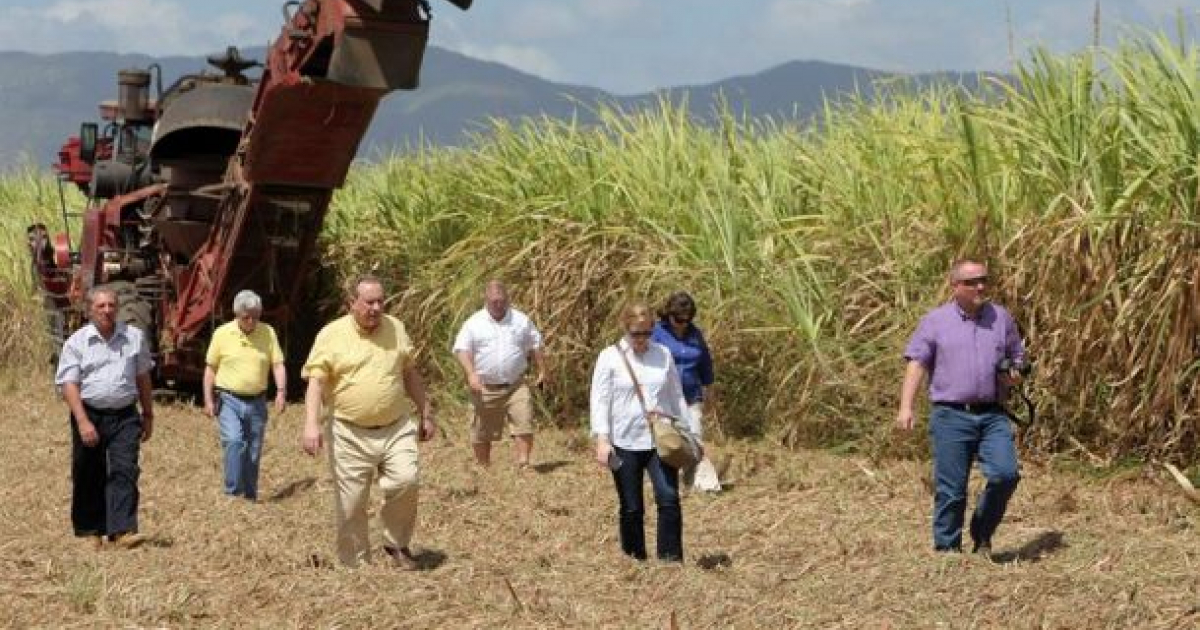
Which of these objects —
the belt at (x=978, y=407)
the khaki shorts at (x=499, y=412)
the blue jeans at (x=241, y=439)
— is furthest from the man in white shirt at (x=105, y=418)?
the belt at (x=978, y=407)

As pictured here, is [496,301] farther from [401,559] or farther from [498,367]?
[401,559]

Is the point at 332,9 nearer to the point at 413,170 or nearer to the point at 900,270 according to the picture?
the point at 900,270

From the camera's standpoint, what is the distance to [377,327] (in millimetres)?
9375

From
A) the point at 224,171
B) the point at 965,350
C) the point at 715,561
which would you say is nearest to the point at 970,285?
the point at 965,350

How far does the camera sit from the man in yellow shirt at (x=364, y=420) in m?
9.30

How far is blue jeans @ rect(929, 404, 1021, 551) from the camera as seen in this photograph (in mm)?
9234

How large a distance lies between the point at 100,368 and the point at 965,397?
14.4ft

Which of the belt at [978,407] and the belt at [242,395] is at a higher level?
the belt at [978,407]

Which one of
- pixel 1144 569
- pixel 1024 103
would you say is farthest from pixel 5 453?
pixel 1144 569

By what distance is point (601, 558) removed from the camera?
9.45 metres

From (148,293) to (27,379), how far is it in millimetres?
5100

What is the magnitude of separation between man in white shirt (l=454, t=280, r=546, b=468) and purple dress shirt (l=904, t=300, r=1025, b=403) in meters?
4.59

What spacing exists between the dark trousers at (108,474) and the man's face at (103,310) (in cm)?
44

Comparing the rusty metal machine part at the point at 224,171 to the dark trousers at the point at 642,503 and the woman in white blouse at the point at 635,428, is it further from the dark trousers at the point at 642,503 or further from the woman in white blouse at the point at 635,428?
the dark trousers at the point at 642,503
